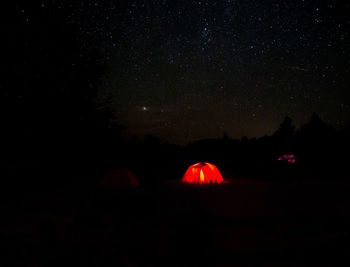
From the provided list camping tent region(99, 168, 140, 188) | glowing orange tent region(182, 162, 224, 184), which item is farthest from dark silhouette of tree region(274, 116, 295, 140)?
camping tent region(99, 168, 140, 188)

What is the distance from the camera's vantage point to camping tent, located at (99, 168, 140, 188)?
1333 centimetres

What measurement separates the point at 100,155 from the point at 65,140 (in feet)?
17.3

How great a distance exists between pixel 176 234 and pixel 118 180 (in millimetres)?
8520

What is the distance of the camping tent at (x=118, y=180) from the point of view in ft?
43.7

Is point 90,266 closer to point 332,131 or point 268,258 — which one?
point 268,258

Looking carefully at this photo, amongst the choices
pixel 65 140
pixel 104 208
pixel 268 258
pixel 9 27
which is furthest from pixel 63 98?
pixel 268 258

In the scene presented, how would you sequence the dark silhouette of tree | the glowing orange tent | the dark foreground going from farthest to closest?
the dark silhouette of tree
the glowing orange tent
the dark foreground

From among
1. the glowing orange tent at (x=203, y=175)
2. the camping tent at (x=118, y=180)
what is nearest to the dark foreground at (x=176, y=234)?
the camping tent at (x=118, y=180)

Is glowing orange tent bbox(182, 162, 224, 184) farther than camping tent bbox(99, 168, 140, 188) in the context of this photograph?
Yes

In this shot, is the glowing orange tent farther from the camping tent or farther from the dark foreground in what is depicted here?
the dark foreground

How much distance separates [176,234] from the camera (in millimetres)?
5512

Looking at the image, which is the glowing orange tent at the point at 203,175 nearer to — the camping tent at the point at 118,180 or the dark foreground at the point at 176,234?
the camping tent at the point at 118,180

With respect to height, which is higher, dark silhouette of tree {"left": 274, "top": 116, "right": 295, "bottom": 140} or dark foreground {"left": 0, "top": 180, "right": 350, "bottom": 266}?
dark silhouette of tree {"left": 274, "top": 116, "right": 295, "bottom": 140}

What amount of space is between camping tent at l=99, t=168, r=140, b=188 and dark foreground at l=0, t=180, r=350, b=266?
14.5 feet
